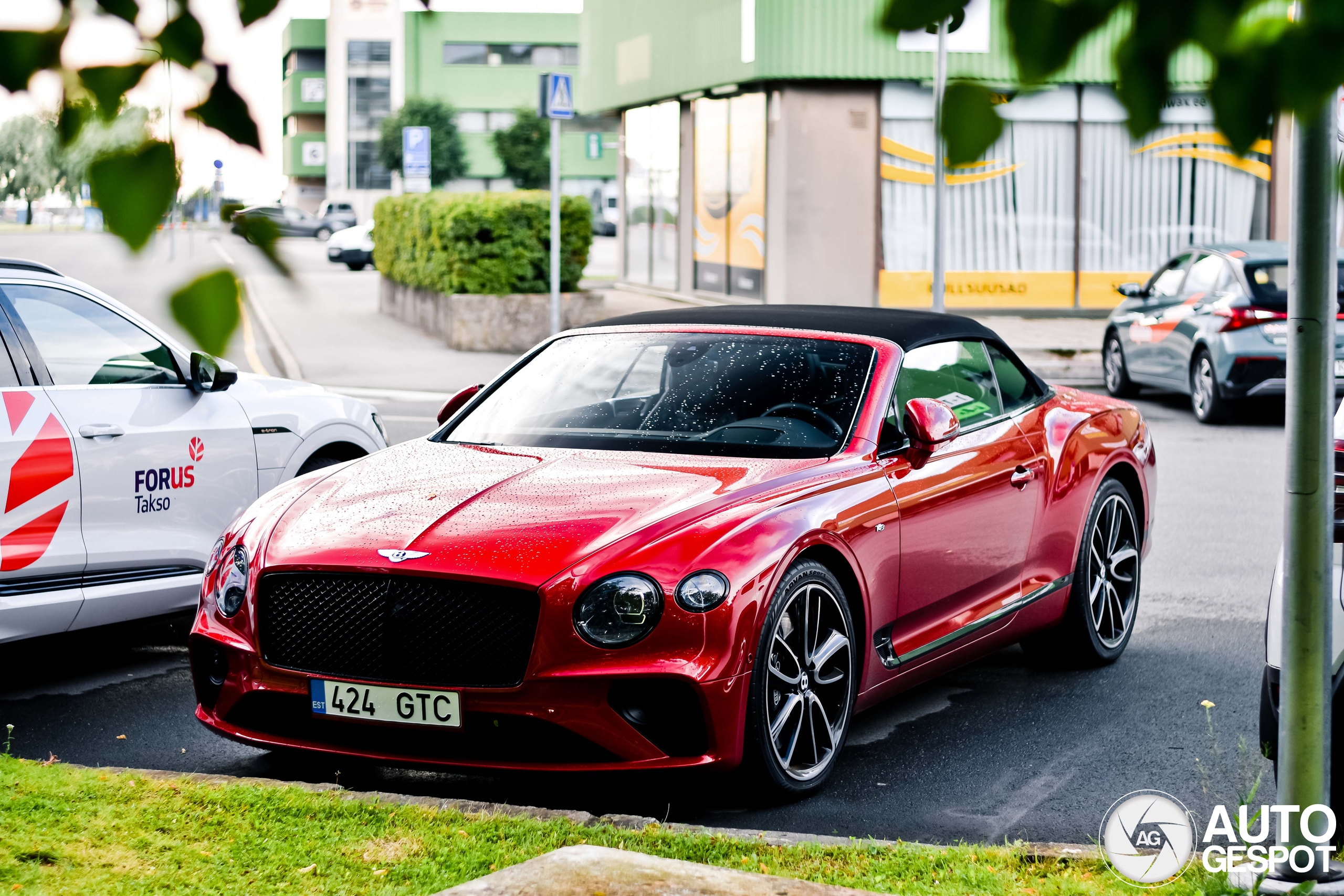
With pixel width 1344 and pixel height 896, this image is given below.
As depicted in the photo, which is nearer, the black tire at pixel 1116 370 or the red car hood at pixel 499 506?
the red car hood at pixel 499 506

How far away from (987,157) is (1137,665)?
5.16m

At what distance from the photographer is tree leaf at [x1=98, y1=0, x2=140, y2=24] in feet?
6.42

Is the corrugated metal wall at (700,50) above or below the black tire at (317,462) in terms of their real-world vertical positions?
above

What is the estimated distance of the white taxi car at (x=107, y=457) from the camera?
5.97 metres

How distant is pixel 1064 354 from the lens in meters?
20.6

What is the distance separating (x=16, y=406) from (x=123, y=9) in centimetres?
437

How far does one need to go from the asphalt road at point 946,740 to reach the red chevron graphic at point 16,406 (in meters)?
0.60

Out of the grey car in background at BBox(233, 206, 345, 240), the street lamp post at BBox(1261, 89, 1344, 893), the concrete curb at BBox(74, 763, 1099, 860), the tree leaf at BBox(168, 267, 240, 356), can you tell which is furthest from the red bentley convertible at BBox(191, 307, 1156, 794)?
the tree leaf at BBox(168, 267, 240, 356)

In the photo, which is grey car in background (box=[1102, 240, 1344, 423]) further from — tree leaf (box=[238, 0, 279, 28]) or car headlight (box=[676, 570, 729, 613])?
tree leaf (box=[238, 0, 279, 28])

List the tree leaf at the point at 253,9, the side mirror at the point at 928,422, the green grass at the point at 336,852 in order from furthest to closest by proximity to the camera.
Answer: the side mirror at the point at 928,422 → the green grass at the point at 336,852 → the tree leaf at the point at 253,9

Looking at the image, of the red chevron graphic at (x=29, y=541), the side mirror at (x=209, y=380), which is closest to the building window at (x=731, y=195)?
the side mirror at (x=209, y=380)

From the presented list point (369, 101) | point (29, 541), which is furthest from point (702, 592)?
point (369, 101)

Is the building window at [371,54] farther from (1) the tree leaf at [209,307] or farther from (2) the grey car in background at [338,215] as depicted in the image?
(1) the tree leaf at [209,307]

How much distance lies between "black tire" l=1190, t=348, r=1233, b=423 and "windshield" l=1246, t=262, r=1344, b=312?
64cm
